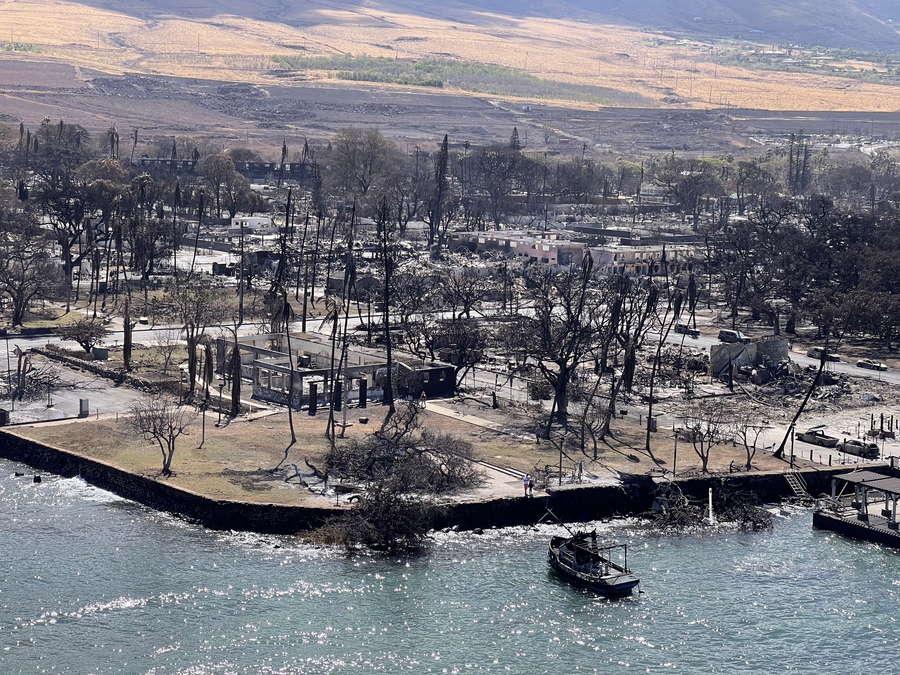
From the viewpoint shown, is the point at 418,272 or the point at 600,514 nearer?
the point at 600,514

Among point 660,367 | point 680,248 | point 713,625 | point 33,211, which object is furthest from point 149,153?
point 713,625

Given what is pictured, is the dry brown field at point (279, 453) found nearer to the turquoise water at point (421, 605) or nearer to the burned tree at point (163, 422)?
the burned tree at point (163, 422)

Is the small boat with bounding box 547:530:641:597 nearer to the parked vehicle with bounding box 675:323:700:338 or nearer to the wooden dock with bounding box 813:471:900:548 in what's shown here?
the wooden dock with bounding box 813:471:900:548

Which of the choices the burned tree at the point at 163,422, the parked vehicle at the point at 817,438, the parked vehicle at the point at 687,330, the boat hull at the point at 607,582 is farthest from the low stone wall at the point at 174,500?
the parked vehicle at the point at 687,330

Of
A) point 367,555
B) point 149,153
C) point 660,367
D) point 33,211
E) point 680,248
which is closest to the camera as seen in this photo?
point 367,555

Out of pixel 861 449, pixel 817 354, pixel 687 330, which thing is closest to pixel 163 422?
pixel 861 449

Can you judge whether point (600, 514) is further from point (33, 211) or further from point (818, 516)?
point (33, 211)

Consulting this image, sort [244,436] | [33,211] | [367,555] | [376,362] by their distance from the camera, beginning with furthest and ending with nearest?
[33,211] < [376,362] < [244,436] < [367,555]
